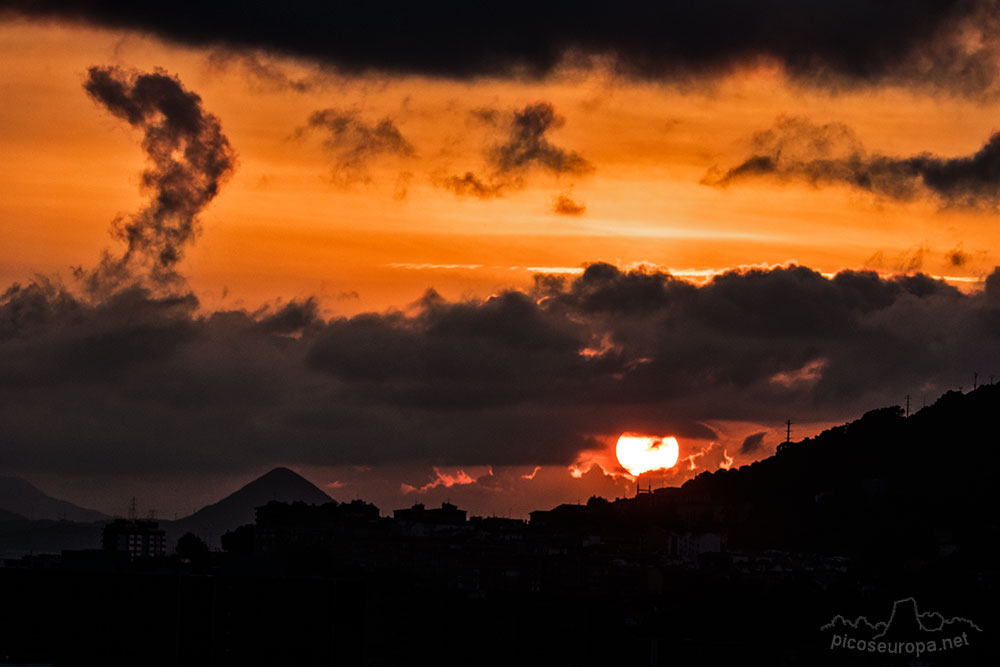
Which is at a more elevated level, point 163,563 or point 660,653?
point 163,563

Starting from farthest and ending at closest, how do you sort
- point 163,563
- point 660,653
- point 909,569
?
point 909,569
point 163,563
point 660,653

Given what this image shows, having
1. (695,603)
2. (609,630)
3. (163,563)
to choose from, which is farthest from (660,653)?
(163,563)

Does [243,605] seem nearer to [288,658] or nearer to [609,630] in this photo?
[288,658]

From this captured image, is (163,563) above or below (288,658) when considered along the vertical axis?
above

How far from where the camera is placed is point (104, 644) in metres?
78.2

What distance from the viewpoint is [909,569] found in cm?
18825

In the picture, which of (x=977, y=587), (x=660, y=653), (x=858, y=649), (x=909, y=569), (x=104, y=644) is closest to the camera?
(x=104, y=644)

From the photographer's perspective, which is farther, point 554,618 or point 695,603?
point 695,603

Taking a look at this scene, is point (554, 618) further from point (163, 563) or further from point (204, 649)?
point (163, 563)

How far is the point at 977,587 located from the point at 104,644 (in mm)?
98865

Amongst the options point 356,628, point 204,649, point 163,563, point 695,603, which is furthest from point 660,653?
Result: point 163,563

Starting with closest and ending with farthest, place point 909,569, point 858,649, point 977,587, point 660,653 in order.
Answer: point 660,653 < point 858,649 < point 977,587 < point 909,569

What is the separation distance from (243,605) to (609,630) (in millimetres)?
36451

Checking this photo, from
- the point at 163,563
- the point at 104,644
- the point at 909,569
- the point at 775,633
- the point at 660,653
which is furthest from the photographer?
the point at 909,569
